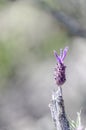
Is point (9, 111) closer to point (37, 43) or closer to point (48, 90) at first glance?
point (48, 90)

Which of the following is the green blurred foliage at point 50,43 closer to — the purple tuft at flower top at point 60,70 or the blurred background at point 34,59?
the blurred background at point 34,59

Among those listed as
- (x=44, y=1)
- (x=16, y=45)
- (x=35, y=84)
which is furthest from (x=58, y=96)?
(x=35, y=84)

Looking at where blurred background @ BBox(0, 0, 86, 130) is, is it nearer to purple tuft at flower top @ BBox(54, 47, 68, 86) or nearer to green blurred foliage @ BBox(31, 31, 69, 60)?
green blurred foliage @ BBox(31, 31, 69, 60)

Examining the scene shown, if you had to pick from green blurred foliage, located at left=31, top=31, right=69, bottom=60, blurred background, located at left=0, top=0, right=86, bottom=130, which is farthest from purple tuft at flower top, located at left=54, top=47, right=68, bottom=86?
green blurred foliage, located at left=31, top=31, right=69, bottom=60

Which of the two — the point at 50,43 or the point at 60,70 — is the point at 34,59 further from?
the point at 60,70

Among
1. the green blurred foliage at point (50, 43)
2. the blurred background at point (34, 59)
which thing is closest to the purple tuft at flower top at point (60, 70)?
the blurred background at point (34, 59)

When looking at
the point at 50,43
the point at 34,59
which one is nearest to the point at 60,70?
the point at 50,43

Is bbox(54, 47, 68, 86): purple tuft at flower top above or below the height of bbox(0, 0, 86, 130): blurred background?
below

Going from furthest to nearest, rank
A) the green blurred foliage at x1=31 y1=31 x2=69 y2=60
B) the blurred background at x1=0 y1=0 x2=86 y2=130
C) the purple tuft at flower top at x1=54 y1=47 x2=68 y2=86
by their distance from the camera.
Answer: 1. the green blurred foliage at x1=31 y1=31 x2=69 y2=60
2. the blurred background at x1=0 y1=0 x2=86 y2=130
3. the purple tuft at flower top at x1=54 y1=47 x2=68 y2=86

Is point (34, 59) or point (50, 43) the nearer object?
point (50, 43)
